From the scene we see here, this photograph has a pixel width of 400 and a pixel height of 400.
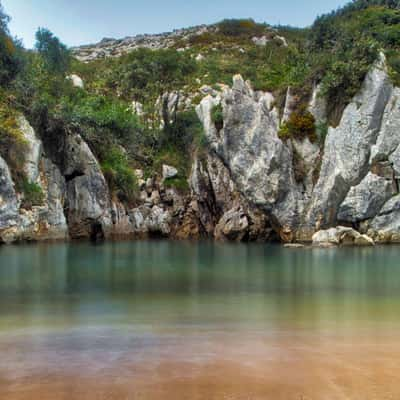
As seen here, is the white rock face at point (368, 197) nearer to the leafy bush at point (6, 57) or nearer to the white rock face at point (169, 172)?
the white rock face at point (169, 172)

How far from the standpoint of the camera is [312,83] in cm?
4272

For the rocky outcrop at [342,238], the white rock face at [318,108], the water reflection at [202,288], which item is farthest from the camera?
the white rock face at [318,108]

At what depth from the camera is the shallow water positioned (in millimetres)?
6520

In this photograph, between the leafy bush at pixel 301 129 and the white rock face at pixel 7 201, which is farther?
the leafy bush at pixel 301 129

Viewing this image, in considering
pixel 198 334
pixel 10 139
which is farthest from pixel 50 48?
pixel 198 334

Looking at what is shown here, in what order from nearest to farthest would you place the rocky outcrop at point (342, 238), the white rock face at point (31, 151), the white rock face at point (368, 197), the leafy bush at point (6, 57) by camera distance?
the rocky outcrop at point (342, 238), the white rock face at point (31, 151), the white rock face at point (368, 197), the leafy bush at point (6, 57)

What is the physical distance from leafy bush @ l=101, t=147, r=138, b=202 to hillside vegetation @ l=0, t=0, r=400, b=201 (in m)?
0.10

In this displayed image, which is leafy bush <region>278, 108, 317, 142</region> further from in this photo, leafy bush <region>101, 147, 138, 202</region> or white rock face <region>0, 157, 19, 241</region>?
white rock face <region>0, 157, 19, 241</region>

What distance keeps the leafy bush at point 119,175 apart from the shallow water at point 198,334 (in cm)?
2649

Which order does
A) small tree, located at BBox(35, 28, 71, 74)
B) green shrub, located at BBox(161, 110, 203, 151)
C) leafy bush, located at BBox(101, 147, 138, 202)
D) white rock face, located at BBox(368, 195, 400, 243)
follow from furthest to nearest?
small tree, located at BBox(35, 28, 71, 74)
green shrub, located at BBox(161, 110, 203, 151)
leafy bush, located at BBox(101, 147, 138, 202)
white rock face, located at BBox(368, 195, 400, 243)

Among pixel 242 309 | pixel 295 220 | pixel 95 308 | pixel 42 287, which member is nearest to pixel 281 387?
pixel 242 309

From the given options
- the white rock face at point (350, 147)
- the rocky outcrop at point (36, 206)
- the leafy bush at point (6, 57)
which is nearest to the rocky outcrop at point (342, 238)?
the white rock face at point (350, 147)

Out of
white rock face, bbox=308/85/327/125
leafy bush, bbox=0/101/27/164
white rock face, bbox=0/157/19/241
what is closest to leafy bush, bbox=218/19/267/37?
white rock face, bbox=308/85/327/125

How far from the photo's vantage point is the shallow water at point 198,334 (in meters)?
6.52
